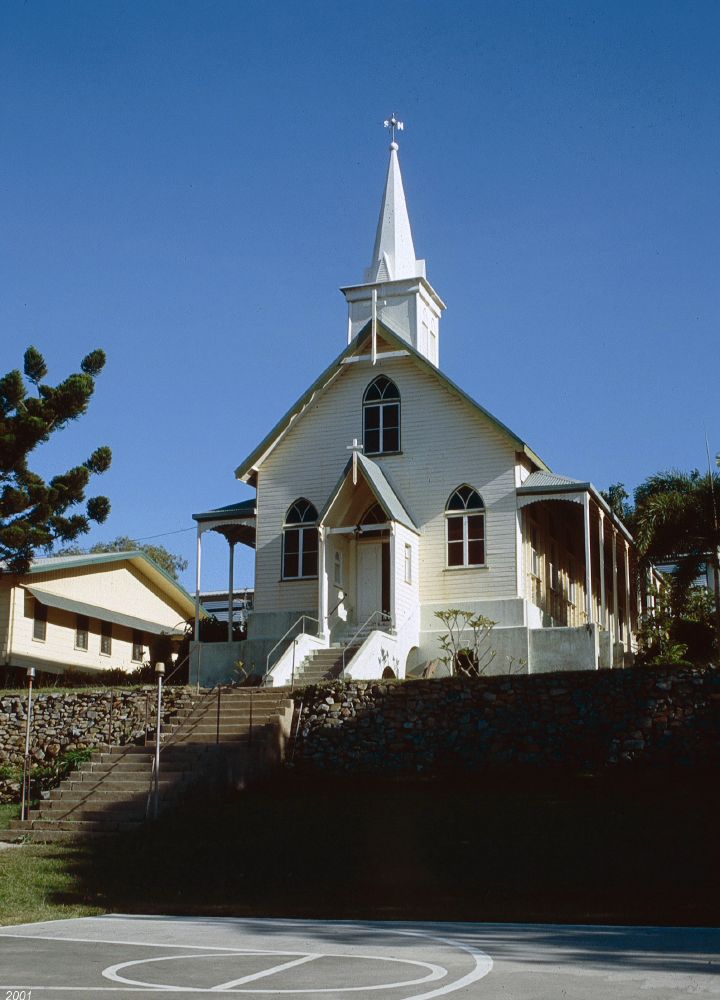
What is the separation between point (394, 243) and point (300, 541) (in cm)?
1067

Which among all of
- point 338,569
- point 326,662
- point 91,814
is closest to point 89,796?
point 91,814

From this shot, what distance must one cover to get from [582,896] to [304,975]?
6666 mm

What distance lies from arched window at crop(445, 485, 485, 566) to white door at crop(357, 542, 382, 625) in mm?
2008

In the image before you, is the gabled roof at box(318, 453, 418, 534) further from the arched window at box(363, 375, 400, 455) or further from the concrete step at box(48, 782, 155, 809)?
the concrete step at box(48, 782, 155, 809)

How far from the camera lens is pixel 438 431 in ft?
106

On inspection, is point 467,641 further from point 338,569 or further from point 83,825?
point 83,825

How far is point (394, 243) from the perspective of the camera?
37.7m

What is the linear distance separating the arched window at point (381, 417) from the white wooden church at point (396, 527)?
4cm

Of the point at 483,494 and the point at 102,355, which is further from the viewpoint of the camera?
the point at 102,355

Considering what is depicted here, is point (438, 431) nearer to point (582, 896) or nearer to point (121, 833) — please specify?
point (121, 833)

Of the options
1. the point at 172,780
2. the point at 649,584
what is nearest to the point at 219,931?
the point at 172,780

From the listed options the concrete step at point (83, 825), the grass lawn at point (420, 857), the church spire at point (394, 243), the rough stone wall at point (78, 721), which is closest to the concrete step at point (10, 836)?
the concrete step at point (83, 825)

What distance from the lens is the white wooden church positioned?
30.1m

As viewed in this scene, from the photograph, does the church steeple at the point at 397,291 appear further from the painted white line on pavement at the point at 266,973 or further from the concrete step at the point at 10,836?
the painted white line on pavement at the point at 266,973
